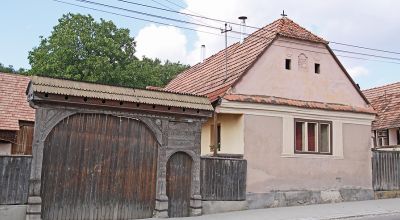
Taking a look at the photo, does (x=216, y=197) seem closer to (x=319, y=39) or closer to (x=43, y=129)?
(x=43, y=129)

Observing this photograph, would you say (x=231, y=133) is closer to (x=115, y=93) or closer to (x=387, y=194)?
(x=115, y=93)

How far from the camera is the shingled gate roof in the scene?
480 inches

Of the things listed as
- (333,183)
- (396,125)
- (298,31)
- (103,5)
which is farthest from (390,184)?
(103,5)

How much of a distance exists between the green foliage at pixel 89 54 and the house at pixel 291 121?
1826 cm

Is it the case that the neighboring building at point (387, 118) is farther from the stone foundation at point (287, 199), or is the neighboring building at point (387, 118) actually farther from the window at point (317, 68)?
the window at point (317, 68)

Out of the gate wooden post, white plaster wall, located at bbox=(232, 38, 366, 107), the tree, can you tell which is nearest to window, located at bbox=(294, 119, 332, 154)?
white plaster wall, located at bbox=(232, 38, 366, 107)

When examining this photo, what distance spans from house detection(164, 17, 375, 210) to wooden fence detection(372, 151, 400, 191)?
367 millimetres

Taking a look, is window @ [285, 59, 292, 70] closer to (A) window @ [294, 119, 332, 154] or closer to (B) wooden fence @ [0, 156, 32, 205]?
(A) window @ [294, 119, 332, 154]

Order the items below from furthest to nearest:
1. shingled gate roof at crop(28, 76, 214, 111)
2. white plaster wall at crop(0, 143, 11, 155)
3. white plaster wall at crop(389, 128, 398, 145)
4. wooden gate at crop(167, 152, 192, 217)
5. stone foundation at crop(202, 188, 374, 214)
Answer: white plaster wall at crop(389, 128, 398, 145), white plaster wall at crop(0, 143, 11, 155), stone foundation at crop(202, 188, 374, 214), wooden gate at crop(167, 152, 192, 217), shingled gate roof at crop(28, 76, 214, 111)

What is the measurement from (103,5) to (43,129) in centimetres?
390

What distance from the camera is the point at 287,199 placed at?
16.6m

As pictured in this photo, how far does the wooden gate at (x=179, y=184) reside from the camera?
1409 cm

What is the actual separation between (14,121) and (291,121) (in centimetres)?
1143

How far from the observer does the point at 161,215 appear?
13617mm
